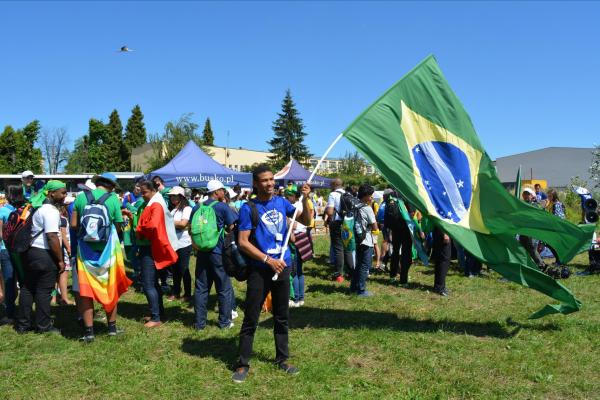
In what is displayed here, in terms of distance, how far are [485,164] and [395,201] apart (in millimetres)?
3333

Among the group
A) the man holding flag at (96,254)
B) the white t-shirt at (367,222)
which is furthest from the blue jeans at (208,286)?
the white t-shirt at (367,222)

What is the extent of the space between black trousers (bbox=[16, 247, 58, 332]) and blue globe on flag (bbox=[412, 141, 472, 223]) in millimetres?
4903

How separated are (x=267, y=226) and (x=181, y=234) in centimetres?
367

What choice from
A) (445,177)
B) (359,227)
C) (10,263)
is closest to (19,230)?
(10,263)

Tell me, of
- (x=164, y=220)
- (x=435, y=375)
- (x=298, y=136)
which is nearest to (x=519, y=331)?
(x=435, y=375)

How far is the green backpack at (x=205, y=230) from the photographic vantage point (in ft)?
19.2

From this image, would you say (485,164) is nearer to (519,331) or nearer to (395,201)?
(519,331)

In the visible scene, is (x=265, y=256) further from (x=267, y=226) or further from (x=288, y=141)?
(x=288, y=141)

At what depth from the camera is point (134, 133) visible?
232 ft

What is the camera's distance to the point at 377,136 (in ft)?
18.5

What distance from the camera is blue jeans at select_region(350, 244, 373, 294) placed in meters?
7.71

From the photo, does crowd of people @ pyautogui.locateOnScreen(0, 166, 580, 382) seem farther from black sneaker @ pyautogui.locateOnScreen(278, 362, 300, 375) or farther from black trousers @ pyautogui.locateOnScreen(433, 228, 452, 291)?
black trousers @ pyautogui.locateOnScreen(433, 228, 452, 291)

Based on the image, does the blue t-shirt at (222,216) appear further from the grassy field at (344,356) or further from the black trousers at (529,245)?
the black trousers at (529,245)

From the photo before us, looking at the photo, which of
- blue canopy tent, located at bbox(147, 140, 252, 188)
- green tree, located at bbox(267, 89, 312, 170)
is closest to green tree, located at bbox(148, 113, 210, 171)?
green tree, located at bbox(267, 89, 312, 170)
